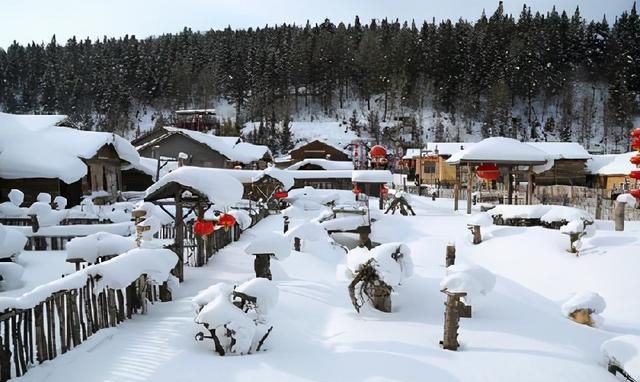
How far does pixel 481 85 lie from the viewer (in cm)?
7775

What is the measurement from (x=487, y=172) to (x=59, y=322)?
19108 millimetres

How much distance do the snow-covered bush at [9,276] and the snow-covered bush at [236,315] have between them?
577cm

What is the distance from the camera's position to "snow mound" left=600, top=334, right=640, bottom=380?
6.52m

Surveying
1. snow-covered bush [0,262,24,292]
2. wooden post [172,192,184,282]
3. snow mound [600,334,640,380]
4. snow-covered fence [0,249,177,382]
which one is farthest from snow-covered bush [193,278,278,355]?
snow-covered bush [0,262,24,292]

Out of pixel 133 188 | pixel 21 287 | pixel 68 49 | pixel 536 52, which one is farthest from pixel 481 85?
pixel 68 49

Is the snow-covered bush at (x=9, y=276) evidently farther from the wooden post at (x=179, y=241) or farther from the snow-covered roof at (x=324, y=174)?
the snow-covered roof at (x=324, y=174)

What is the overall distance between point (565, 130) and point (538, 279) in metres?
60.3

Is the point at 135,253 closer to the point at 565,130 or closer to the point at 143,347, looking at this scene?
the point at 143,347

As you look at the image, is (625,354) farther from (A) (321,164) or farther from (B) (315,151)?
(B) (315,151)

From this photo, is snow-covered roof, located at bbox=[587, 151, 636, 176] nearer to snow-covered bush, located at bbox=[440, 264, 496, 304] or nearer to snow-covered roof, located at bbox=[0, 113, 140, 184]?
snow-covered bush, located at bbox=[440, 264, 496, 304]

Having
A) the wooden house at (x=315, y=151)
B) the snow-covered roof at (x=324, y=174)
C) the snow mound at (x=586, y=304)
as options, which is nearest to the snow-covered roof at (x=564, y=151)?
the snow-covered roof at (x=324, y=174)

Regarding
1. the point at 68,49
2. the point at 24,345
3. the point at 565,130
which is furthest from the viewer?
the point at 68,49

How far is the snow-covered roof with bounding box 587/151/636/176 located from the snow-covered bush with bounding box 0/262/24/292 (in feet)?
141

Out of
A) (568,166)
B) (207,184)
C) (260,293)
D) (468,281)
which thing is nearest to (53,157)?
(207,184)
